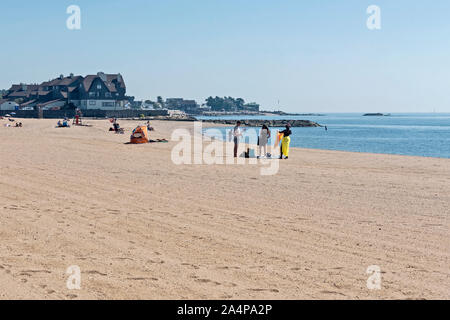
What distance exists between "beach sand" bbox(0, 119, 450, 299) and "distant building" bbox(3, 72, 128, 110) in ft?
333

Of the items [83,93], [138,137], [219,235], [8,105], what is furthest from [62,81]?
[219,235]

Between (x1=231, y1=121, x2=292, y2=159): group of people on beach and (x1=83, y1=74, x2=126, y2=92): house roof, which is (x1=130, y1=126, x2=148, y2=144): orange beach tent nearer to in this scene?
(x1=231, y1=121, x2=292, y2=159): group of people on beach

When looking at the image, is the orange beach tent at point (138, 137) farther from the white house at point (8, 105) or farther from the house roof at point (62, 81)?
the white house at point (8, 105)

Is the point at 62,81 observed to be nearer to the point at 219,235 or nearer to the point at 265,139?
the point at 265,139

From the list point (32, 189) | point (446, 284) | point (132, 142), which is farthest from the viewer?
point (132, 142)

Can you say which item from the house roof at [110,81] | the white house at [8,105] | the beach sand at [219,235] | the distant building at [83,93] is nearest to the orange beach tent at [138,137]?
the beach sand at [219,235]

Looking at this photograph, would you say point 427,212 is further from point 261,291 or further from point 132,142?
point 132,142

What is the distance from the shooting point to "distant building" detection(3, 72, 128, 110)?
113 meters

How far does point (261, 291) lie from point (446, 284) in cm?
231

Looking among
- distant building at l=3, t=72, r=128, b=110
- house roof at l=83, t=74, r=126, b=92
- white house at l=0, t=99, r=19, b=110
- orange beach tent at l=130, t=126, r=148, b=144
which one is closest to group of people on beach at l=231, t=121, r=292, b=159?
orange beach tent at l=130, t=126, r=148, b=144

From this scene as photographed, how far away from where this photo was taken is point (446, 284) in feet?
20.2

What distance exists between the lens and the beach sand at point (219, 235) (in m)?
6.03

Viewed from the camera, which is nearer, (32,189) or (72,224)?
(72,224)

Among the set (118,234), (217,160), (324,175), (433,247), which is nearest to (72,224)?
(118,234)
